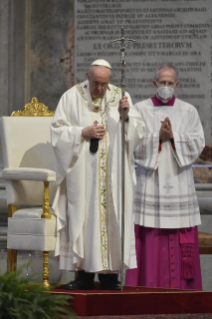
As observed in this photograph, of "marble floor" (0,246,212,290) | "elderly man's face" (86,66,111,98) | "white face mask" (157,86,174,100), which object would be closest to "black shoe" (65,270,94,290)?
"elderly man's face" (86,66,111,98)

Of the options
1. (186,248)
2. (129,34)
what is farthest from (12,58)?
(186,248)

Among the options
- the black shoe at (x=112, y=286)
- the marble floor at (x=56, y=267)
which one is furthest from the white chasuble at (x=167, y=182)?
the marble floor at (x=56, y=267)

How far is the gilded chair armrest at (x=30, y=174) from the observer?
15.9 feet

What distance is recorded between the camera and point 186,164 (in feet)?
17.0

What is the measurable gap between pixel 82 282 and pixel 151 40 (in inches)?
141

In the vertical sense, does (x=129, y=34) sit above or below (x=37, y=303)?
above

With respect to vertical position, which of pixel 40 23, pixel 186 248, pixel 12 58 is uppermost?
pixel 40 23

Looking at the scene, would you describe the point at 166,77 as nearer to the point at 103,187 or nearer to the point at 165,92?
the point at 165,92

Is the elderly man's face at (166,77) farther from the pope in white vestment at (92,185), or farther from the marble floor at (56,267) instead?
the marble floor at (56,267)

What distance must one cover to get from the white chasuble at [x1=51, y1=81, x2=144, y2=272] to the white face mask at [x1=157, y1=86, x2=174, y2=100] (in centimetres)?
69

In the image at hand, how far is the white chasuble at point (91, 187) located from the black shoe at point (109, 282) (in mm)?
155

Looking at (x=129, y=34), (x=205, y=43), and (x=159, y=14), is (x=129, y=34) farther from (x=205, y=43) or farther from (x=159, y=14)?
(x=205, y=43)

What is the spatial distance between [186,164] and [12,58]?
2.98 meters

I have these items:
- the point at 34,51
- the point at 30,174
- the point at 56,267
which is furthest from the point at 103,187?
the point at 34,51
